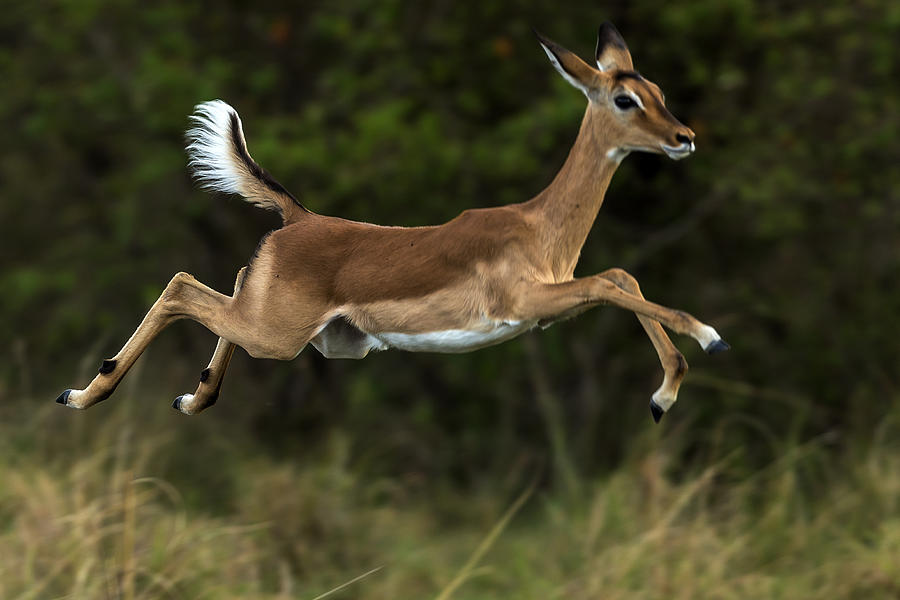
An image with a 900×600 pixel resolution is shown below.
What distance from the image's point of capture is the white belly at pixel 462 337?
9.74ft

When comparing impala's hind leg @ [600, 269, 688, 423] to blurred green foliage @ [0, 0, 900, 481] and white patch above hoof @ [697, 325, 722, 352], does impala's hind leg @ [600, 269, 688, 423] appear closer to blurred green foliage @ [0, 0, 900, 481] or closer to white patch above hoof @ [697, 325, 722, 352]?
white patch above hoof @ [697, 325, 722, 352]

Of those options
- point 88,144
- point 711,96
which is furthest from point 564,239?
point 88,144

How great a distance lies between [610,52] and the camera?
3.12 metres

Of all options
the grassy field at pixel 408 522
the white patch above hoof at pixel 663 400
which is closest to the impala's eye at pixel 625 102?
the white patch above hoof at pixel 663 400

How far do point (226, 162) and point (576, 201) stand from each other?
0.96 metres

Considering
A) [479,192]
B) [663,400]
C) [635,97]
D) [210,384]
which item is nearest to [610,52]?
[635,97]

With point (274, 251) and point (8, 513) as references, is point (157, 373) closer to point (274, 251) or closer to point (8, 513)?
point (8, 513)

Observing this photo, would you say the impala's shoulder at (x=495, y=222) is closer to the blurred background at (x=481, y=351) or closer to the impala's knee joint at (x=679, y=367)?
the impala's knee joint at (x=679, y=367)

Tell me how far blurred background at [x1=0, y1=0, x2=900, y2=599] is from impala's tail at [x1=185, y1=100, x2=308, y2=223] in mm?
4826

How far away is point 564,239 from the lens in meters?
3.16

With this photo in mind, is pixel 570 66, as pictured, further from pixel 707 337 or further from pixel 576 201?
pixel 707 337

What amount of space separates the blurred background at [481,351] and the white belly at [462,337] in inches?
198

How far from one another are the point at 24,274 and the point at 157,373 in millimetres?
1861

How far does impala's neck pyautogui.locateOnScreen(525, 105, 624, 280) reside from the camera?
3141 millimetres
